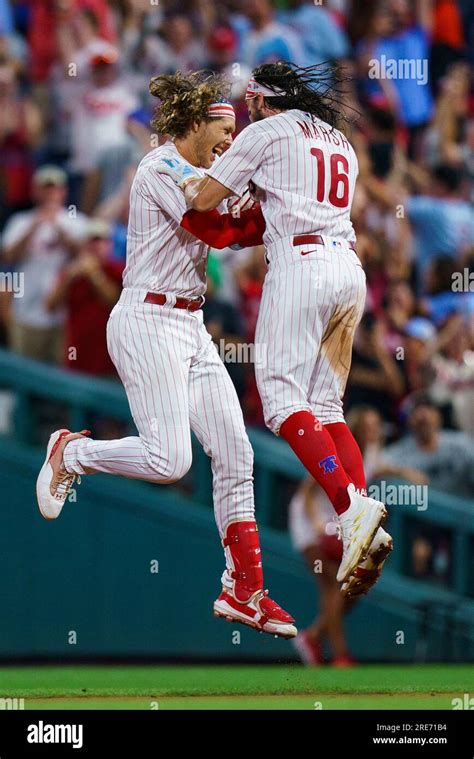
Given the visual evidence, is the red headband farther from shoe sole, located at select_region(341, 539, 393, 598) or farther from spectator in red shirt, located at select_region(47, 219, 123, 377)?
spectator in red shirt, located at select_region(47, 219, 123, 377)

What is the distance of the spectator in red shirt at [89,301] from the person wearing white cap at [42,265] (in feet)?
0.25

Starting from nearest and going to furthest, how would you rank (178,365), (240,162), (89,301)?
(240,162) → (178,365) → (89,301)

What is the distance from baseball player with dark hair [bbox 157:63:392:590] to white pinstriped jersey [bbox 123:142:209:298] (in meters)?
0.11

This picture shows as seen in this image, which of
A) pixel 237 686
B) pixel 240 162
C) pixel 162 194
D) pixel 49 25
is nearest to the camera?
pixel 240 162

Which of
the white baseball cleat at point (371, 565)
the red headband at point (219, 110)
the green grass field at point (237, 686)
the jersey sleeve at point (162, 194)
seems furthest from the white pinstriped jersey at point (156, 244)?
the green grass field at point (237, 686)

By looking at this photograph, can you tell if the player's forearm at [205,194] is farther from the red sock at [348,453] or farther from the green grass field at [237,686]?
the green grass field at [237,686]

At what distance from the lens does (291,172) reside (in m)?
5.50

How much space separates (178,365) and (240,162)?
2.87ft

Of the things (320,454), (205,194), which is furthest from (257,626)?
(205,194)

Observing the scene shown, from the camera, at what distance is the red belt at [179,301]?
584cm

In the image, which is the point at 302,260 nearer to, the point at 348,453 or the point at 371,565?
the point at 348,453

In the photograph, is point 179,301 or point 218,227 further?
point 179,301

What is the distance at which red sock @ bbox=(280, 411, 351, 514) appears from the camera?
5473 millimetres

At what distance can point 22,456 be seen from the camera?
876cm
